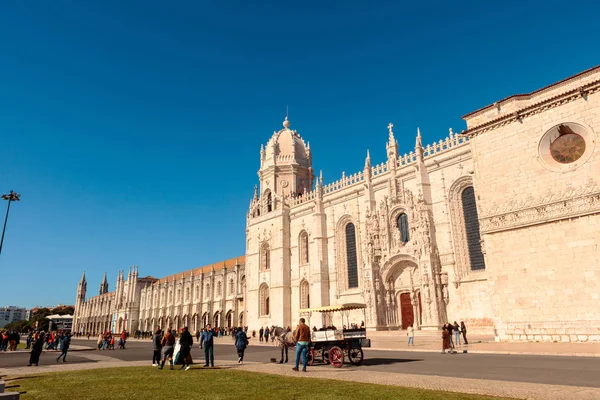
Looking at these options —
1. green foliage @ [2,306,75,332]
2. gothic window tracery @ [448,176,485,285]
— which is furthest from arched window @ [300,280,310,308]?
green foliage @ [2,306,75,332]

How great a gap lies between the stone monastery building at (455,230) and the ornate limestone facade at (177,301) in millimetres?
993

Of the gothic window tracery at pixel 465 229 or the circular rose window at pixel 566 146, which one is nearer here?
the circular rose window at pixel 566 146

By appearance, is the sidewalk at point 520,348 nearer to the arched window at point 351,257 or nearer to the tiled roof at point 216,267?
the arched window at point 351,257

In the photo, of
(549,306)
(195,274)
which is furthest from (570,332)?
(195,274)

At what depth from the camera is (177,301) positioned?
6931 cm

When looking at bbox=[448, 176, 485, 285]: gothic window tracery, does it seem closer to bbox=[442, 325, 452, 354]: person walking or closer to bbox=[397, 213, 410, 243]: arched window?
bbox=[397, 213, 410, 243]: arched window

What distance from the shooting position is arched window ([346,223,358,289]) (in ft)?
118

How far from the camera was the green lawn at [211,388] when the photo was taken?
7523 millimetres

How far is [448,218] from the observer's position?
28562 millimetres

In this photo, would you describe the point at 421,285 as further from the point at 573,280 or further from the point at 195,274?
the point at 195,274

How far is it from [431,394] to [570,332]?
1362 cm

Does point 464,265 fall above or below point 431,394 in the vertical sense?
above

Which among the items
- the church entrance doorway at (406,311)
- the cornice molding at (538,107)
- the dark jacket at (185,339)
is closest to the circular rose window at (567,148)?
the cornice molding at (538,107)

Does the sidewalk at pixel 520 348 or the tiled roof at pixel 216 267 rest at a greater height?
the tiled roof at pixel 216 267
